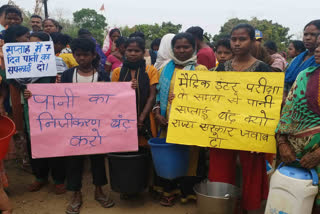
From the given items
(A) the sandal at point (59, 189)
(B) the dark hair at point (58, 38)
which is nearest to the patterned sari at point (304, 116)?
(A) the sandal at point (59, 189)

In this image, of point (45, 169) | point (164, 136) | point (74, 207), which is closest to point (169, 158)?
point (164, 136)

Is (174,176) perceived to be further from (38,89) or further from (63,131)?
(38,89)

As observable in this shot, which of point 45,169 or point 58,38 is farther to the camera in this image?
point 58,38

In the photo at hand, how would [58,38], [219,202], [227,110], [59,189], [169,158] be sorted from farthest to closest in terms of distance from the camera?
[58,38]
[59,189]
[169,158]
[227,110]
[219,202]

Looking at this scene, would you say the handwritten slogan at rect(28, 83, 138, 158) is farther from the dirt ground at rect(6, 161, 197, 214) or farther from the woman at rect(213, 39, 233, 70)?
the woman at rect(213, 39, 233, 70)

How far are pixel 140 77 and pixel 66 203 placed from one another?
6.20 ft

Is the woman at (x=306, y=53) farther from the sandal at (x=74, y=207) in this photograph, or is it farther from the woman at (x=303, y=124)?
the sandal at (x=74, y=207)

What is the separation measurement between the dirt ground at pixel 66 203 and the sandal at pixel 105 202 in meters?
0.05

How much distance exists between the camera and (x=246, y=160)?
9.57 feet

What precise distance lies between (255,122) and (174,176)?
1082 millimetres

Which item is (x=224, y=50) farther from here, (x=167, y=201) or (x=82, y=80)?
(x=167, y=201)

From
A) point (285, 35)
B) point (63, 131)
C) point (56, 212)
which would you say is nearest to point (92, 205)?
point (56, 212)

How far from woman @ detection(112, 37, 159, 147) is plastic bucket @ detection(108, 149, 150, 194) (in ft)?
1.44

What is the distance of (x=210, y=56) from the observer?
4613 mm
